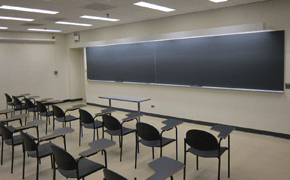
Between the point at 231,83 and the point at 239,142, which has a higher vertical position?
the point at 231,83

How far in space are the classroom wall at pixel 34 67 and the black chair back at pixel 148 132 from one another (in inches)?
292

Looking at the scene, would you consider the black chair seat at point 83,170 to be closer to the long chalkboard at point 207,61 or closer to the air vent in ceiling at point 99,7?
the air vent in ceiling at point 99,7

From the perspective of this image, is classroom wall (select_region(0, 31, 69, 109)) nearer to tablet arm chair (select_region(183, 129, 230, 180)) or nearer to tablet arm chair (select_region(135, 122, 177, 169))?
tablet arm chair (select_region(135, 122, 177, 169))

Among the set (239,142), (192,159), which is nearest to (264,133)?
(239,142)

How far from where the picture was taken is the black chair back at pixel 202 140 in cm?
300

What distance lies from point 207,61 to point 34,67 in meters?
7.25

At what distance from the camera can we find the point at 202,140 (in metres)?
3.06

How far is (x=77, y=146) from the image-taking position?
4.91 metres

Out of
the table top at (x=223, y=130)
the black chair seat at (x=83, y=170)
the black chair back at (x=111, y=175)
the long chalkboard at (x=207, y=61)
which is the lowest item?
the black chair seat at (x=83, y=170)

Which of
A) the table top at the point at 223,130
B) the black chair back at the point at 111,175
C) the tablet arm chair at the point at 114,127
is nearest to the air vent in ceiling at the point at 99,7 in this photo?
the tablet arm chair at the point at 114,127

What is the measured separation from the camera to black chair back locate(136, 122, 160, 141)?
3.45 m

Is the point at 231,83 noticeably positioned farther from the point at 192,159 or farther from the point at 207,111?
the point at 192,159

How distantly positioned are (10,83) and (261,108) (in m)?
8.79

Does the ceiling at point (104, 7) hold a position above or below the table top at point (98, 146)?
above
